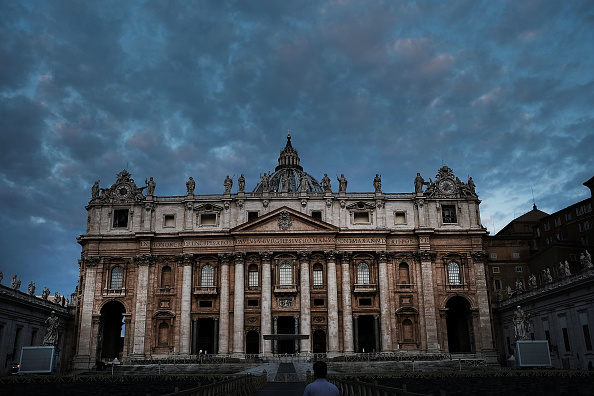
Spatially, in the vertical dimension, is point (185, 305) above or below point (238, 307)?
above

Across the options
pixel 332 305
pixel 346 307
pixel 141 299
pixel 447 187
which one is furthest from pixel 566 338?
pixel 141 299

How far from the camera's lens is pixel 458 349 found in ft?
250

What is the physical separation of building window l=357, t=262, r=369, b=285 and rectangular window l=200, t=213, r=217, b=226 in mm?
20412

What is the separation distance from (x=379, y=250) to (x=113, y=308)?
37433 mm

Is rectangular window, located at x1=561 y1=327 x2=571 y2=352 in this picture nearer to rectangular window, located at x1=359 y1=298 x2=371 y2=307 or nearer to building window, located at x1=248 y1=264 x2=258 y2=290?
rectangular window, located at x1=359 y1=298 x2=371 y2=307

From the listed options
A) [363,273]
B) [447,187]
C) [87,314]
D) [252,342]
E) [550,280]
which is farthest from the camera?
[447,187]

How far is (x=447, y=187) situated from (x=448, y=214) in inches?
147

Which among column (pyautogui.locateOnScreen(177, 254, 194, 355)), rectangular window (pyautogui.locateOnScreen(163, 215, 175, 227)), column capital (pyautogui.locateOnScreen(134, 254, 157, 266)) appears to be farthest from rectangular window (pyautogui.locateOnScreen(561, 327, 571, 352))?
column capital (pyautogui.locateOnScreen(134, 254, 157, 266))

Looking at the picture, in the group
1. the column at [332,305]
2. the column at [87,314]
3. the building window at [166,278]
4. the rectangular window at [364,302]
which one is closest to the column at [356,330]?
the rectangular window at [364,302]

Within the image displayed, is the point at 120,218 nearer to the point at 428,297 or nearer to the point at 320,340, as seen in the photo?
the point at 320,340

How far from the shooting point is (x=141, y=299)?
239 ft

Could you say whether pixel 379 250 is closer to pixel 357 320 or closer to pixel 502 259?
pixel 357 320

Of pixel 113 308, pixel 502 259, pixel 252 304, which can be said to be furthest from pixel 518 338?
pixel 113 308

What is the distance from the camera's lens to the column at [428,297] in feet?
232
